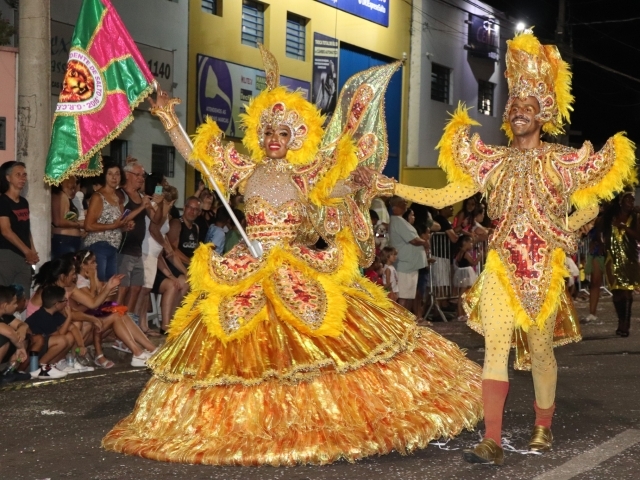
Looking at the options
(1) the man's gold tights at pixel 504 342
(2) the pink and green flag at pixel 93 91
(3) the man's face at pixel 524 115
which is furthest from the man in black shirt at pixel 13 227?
(3) the man's face at pixel 524 115

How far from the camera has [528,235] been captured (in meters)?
5.77

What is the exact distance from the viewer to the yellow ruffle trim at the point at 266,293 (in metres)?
5.85

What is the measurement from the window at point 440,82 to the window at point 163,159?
37.3ft

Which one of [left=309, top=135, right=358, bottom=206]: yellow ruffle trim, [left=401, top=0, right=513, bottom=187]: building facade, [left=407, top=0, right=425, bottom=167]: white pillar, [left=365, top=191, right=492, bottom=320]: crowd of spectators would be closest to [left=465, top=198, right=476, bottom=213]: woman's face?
[left=365, top=191, right=492, bottom=320]: crowd of spectators

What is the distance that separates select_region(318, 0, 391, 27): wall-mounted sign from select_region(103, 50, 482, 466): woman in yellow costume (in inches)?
647

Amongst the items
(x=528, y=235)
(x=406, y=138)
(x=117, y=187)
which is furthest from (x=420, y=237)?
(x=406, y=138)

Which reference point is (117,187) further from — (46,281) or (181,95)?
(181,95)

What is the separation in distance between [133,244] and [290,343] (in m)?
5.18

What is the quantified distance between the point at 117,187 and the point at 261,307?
16.1 feet

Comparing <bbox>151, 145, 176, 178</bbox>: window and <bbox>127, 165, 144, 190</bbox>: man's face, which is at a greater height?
<bbox>151, 145, 176, 178</bbox>: window

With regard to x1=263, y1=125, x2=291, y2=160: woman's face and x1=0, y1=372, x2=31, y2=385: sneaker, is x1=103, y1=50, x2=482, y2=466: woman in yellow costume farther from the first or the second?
x1=0, y1=372, x2=31, y2=385: sneaker

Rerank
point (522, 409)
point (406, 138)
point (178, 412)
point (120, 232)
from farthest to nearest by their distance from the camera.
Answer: point (406, 138)
point (120, 232)
point (522, 409)
point (178, 412)

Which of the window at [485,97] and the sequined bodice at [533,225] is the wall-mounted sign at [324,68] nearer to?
the window at [485,97]

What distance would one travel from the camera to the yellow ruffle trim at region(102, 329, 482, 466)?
212 inches
